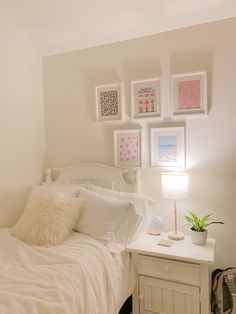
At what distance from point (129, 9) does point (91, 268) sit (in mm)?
1980

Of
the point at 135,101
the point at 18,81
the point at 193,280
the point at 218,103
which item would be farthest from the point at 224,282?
the point at 18,81

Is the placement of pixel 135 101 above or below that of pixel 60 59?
below

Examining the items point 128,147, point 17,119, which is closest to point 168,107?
point 128,147

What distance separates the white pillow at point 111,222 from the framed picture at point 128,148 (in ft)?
1.70

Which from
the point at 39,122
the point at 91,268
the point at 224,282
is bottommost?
the point at 224,282

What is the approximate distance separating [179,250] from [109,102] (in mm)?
1464

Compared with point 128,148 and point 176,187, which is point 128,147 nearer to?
point 128,148

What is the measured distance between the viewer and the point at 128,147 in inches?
95.6

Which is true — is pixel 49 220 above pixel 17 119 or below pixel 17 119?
below

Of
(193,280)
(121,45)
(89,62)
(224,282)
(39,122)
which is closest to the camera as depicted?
(193,280)

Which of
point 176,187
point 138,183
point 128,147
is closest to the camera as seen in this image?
point 176,187

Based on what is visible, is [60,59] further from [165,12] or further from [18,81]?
[165,12]

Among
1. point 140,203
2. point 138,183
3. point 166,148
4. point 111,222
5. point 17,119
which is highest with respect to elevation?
point 17,119

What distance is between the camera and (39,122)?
282 centimetres
